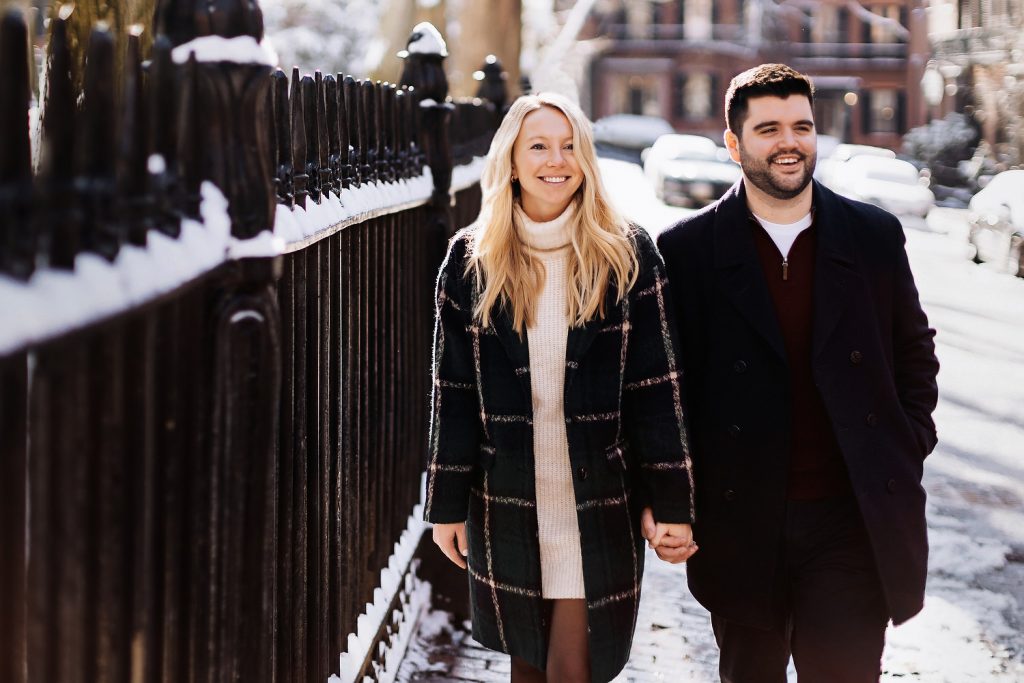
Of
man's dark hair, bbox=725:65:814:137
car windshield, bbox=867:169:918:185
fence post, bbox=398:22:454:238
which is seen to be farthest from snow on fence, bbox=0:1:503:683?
car windshield, bbox=867:169:918:185

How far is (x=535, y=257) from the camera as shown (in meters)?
3.36

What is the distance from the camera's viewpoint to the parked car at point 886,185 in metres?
27.6

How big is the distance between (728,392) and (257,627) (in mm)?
1621

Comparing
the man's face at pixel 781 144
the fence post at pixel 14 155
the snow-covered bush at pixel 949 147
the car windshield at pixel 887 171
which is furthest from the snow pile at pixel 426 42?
the snow-covered bush at pixel 949 147

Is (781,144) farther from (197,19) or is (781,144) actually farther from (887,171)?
(887,171)

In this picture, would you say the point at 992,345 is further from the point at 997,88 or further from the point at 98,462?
the point at 997,88

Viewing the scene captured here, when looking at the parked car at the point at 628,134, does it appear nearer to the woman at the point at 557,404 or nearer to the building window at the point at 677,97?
the building window at the point at 677,97

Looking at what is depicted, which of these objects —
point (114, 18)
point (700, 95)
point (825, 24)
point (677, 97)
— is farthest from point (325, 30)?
point (114, 18)

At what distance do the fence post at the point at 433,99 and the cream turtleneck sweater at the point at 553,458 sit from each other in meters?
2.30

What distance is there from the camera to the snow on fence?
1.66 metres

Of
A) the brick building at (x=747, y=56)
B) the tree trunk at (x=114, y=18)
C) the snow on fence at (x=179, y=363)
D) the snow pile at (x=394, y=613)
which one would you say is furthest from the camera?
the brick building at (x=747, y=56)

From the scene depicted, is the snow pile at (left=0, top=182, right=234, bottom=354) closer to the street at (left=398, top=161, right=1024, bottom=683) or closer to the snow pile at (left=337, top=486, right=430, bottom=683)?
the street at (left=398, top=161, right=1024, bottom=683)

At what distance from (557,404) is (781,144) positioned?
3.35 ft

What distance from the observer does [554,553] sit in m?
3.31
